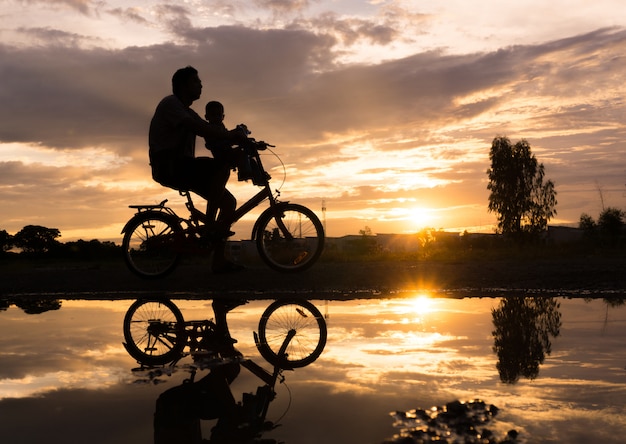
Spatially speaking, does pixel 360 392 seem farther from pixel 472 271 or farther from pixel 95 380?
pixel 472 271

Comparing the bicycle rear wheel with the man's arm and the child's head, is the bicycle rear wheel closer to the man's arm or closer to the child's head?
the man's arm

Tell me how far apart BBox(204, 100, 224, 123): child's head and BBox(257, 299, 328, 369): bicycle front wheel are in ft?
10.7

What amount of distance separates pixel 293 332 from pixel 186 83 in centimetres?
446

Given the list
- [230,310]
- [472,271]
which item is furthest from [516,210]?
[230,310]

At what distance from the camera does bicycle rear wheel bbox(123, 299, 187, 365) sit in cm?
419

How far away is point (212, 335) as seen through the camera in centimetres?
485

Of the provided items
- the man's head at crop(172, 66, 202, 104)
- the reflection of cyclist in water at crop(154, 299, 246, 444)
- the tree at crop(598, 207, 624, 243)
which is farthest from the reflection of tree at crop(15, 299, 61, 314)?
the tree at crop(598, 207, 624, 243)

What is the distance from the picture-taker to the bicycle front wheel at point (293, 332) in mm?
3963

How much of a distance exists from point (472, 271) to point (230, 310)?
4134 mm

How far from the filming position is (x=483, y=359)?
374 cm

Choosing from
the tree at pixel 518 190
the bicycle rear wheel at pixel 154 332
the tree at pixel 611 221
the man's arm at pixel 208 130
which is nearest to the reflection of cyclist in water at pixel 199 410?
the bicycle rear wheel at pixel 154 332

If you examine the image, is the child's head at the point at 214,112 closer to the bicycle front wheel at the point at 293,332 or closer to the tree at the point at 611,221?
the bicycle front wheel at the point at 293,332

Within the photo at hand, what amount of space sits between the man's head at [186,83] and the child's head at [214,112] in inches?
22.2

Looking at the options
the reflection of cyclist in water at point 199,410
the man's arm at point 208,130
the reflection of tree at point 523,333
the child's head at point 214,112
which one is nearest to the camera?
the reflection of cyclist in water at point 199,410
